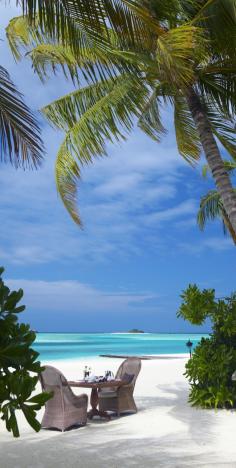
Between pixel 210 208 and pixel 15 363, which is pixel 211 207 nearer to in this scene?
pixel 210 208

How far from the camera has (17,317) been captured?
8.97 feet

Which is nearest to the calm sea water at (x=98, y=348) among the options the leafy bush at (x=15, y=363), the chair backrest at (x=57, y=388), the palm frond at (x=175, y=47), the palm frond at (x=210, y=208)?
the palm frond at (x=210, y=208)

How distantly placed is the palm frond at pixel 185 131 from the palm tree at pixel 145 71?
0.07 feet

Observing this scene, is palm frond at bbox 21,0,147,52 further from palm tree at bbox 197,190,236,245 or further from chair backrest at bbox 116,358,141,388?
palm tree at bbox 197,190,236,245

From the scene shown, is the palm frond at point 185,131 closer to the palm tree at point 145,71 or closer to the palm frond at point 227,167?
the palm tree at point 145,71

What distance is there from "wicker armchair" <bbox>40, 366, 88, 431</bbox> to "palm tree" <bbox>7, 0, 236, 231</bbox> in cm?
327

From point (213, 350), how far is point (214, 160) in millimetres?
3406

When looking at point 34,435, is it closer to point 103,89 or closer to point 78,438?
point 78,438

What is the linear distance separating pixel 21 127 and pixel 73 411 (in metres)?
4.36

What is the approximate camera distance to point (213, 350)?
30.3ft

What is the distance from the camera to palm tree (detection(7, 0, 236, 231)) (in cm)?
629

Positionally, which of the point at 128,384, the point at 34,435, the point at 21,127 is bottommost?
the point at 34,435

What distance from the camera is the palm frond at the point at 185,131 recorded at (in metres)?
10.4

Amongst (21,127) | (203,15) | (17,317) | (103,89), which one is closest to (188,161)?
(103,89)
